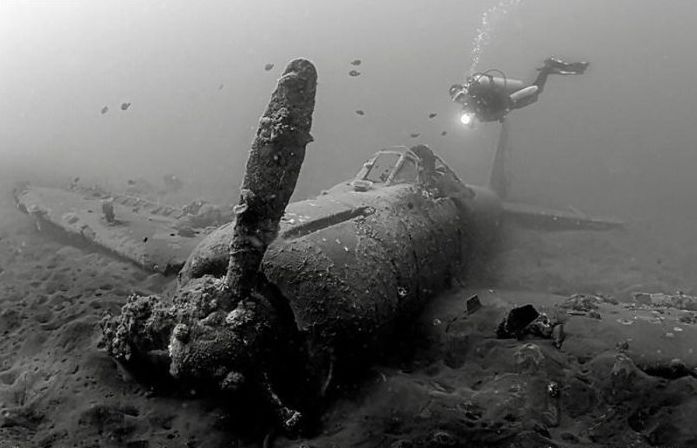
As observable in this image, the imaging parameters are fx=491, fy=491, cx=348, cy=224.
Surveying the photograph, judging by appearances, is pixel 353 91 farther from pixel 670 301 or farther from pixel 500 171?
pixel 670 301

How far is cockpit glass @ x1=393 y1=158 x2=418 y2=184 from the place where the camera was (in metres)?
6.59

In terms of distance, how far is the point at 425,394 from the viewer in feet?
12.8

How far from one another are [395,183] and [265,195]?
3217 millimetres

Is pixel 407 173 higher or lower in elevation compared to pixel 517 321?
higher

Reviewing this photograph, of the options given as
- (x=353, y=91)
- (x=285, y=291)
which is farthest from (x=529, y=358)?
(x=353, y=91)

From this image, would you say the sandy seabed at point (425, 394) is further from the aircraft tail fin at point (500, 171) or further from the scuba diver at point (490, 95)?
the aircraft tail fin at point (500, 171)

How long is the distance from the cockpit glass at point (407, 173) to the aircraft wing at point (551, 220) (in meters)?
6.43

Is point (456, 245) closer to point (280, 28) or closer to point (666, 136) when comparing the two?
point (666, 136)

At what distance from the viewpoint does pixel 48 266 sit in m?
6.91

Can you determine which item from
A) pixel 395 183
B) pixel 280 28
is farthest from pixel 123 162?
pixel 280 28

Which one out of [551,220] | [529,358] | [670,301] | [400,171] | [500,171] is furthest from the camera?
[551,220]

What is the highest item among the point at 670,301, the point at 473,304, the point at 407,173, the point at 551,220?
the point at 407,173

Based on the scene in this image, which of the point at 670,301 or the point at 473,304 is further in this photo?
the point at 670,301

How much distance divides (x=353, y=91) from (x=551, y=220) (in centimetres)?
A: 5982
